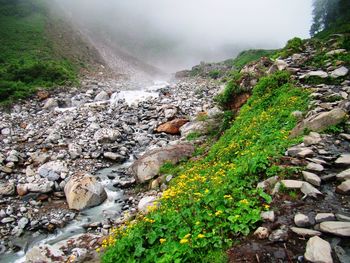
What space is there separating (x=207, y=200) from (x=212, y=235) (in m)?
0.88

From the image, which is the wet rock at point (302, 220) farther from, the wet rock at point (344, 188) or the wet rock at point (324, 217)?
the wet rock at point (344, 188)

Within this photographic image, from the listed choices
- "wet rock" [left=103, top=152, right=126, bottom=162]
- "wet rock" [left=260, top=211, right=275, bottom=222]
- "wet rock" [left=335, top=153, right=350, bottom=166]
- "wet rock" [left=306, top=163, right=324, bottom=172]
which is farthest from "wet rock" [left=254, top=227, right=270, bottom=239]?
"wet rock" [left=103, top=152, right=126, bottom=162]

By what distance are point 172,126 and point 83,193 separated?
8084mm

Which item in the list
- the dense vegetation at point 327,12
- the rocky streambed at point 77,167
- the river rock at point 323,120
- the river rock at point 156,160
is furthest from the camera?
the dense vegetation at point 327,12

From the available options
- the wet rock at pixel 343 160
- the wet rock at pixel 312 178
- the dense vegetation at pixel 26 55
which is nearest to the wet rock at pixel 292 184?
the wet rock at pixel 312 178

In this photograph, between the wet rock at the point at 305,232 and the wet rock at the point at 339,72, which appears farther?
the wet rock at the point at 339,72

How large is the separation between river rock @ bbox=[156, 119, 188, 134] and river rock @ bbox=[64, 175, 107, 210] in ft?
23.1

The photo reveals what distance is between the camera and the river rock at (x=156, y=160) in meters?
11.5

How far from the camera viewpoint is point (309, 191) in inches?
175

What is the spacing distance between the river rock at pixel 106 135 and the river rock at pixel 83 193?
4888mm

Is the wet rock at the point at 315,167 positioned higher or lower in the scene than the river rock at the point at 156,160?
higher

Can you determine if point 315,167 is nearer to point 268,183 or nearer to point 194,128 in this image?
point 268,183

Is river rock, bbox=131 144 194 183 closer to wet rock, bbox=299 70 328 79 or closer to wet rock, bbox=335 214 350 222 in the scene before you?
wet rock, bbox=299 70 328 79

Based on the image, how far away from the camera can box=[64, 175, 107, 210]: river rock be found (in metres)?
10.2
